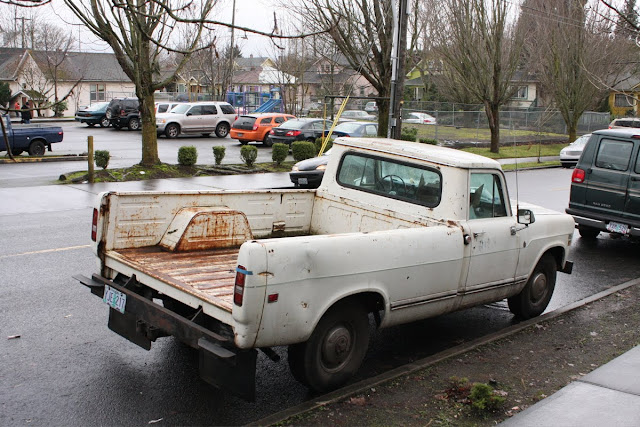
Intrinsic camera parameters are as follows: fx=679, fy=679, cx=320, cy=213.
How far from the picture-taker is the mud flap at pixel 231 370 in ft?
15.0

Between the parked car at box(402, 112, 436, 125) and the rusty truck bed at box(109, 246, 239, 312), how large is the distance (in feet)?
112

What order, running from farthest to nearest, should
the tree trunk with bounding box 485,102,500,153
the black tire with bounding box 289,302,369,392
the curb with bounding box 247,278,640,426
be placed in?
the tree trunk with bounding box 485,102,500,153 < the black tire with bounding box 289,302,369,392 < the curb with bounding box 247,278,640,426

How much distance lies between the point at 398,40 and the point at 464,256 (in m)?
11.4

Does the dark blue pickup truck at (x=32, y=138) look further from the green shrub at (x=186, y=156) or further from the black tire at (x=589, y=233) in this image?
the black tire at (x=589, y=233)

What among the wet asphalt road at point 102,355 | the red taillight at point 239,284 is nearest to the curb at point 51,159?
the wet asphalt road at point 102,355

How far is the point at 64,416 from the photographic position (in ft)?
15.7

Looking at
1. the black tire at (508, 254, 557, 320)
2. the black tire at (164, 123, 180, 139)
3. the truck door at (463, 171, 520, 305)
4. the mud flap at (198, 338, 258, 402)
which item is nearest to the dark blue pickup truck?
the black tire at (164, 123, 180, 139)

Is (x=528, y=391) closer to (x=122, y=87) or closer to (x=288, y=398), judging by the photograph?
(x=288, y=398)

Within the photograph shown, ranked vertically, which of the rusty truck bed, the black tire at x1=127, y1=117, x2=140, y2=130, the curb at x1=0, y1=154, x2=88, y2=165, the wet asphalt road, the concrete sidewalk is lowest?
the wet asphalt road

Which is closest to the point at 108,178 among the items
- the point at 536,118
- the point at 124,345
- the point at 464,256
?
the point at 124,345

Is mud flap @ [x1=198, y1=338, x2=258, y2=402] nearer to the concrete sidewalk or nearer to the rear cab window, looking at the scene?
the concrete sidewalk

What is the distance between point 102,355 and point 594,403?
4066 mm

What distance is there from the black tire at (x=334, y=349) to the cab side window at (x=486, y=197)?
5.64ft

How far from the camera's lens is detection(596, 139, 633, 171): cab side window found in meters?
11.1
